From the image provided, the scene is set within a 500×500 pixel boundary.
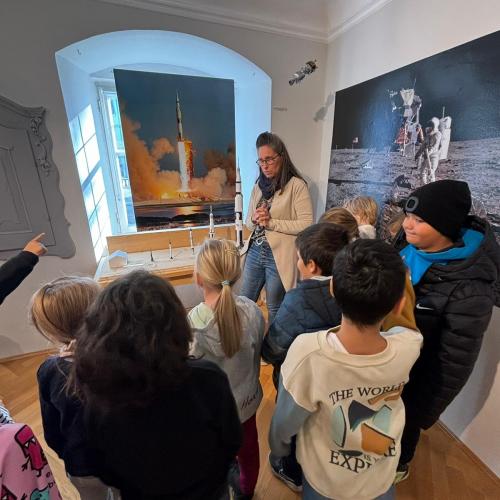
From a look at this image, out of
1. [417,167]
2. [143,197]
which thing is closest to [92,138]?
[143,197]

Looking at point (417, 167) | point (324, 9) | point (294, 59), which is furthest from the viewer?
point (294, 59)

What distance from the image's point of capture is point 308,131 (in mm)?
2115

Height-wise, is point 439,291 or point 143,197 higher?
point 143,197

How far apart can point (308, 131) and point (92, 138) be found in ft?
5.53

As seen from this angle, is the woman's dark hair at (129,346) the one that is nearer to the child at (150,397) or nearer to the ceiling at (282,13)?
the child at (150,397)

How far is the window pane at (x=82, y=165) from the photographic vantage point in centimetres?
176

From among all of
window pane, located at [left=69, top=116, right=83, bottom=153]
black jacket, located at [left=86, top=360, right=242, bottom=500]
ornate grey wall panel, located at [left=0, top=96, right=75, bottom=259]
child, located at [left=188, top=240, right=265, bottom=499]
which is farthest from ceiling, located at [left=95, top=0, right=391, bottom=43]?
black jacket, located at [left=86, top=360, right=242, bottom=500]

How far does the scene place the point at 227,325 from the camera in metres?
0.76

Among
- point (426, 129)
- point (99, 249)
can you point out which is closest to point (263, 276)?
point (426, 129)

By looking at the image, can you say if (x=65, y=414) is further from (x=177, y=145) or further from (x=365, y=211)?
(x=177, y=145)

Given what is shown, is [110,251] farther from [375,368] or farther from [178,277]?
[375,368]

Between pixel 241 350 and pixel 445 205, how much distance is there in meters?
0.76

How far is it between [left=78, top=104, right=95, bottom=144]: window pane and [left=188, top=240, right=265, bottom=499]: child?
171 cm

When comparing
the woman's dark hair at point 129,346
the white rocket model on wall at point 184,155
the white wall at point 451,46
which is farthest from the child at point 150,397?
the white rocket model on wall at point 184,155
